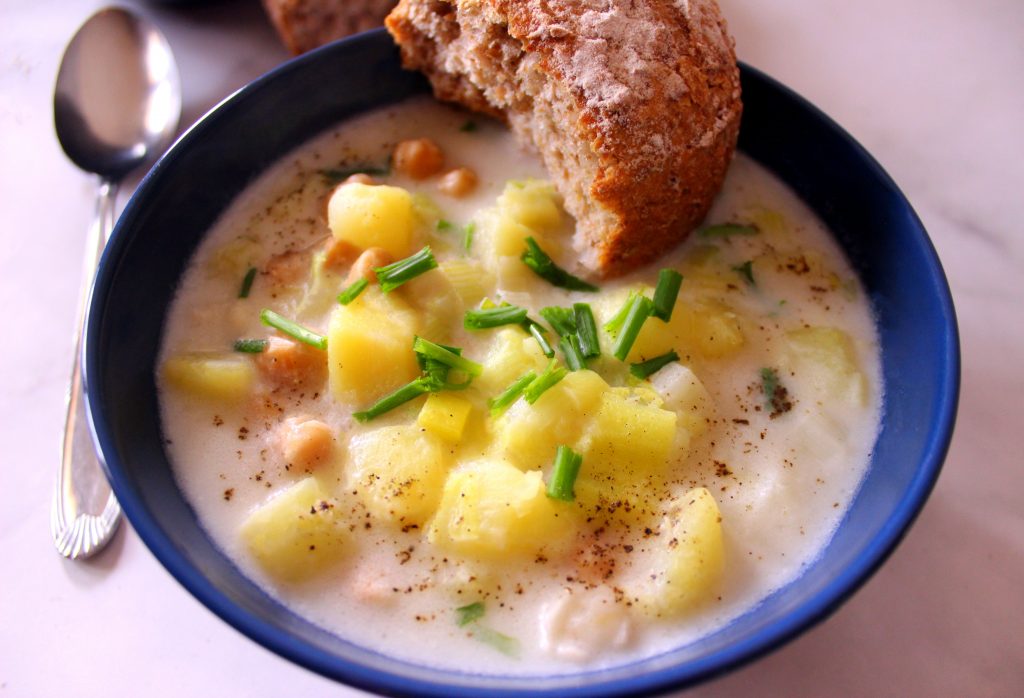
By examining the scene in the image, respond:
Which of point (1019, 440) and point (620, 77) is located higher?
point (620, 77)

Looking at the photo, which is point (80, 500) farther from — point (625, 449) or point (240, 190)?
point (625, 449)

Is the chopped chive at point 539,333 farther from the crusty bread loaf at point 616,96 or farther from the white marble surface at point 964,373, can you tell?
the white marble surface at point 964,373

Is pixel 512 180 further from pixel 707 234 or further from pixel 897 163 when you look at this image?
pixel 897 163

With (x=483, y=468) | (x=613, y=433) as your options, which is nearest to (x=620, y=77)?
(x=613, y=433)

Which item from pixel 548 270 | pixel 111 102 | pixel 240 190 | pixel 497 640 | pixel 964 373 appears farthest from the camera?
pixel 111 102

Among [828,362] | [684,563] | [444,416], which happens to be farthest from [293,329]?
[828,362]

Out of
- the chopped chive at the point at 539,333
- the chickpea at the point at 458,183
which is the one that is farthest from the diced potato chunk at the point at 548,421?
the chickpea at the point at 458,183
